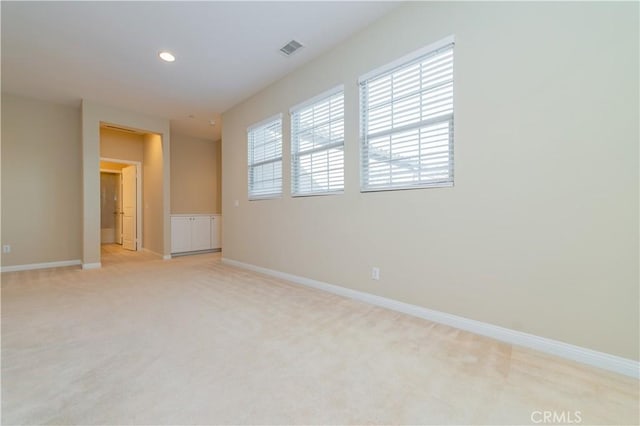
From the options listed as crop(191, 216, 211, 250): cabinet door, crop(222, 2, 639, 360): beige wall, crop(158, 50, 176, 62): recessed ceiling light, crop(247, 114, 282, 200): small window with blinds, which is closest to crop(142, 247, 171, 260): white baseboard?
crop(191, 216, 211, 250): cabinet door

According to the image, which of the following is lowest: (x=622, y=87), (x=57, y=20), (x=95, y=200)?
(x=95, y=200)

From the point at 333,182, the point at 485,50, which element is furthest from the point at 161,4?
the point at 485,50

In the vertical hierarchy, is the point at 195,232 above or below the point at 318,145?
below

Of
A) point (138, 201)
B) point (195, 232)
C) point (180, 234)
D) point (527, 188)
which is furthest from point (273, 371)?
point (138, 201)

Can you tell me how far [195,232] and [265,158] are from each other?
130 inches

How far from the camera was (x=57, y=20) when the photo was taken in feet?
8.81

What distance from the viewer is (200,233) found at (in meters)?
6.53

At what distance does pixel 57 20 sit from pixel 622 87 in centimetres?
477

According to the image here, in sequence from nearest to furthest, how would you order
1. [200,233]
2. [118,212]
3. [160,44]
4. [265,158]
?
[160,44] < [265,158] < [200,233] < [118,212]

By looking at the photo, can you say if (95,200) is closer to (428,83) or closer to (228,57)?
(228,57)

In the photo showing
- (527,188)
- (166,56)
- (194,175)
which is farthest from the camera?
(194,175)

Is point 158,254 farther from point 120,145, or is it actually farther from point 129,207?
point 120,145

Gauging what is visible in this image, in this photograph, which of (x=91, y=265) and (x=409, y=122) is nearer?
(x=409, y=122)

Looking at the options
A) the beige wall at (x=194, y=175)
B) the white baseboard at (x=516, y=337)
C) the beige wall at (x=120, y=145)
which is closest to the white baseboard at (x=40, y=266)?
the beige wall at (x=194, y=175)
